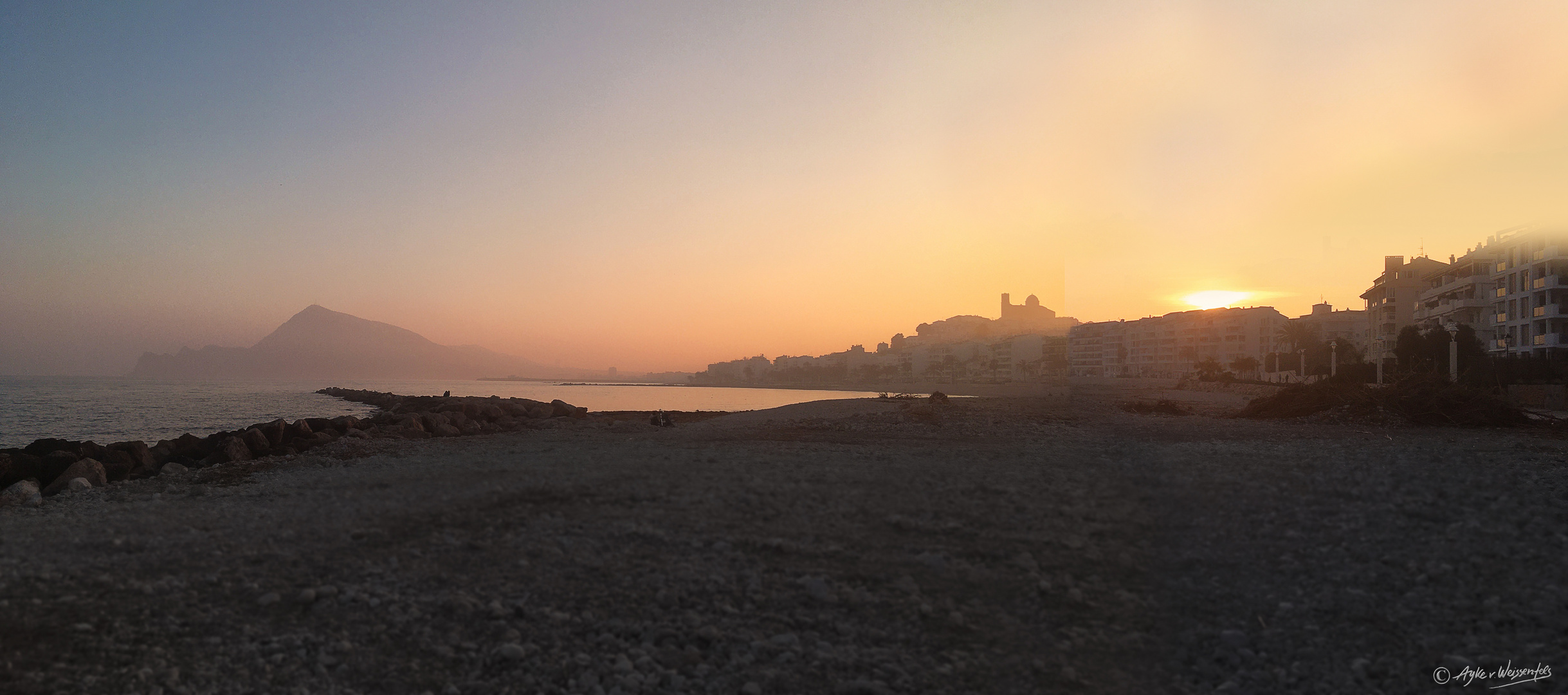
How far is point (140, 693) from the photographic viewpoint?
16.4 feet

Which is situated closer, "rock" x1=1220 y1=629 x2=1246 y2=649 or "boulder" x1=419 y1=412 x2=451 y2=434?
"rock" x1=1220 y1=629 x2=1246 y2=649

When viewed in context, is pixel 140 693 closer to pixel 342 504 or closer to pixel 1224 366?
pixel 342 504

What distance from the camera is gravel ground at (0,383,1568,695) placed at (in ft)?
17.4

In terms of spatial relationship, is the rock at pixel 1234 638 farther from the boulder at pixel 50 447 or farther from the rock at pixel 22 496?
the boulder at pixel 50 447

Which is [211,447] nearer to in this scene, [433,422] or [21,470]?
[21,470]

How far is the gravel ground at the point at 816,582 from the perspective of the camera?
531cm

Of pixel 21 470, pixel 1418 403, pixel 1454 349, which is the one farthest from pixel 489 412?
pixel 1454 349

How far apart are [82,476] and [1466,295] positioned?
88.8 metres

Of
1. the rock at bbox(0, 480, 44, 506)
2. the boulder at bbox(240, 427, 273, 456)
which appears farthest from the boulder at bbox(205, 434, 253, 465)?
the rock at bbox(0, 480, 44, 506)

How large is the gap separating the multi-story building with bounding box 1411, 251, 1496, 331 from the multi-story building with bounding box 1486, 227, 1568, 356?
0.49m

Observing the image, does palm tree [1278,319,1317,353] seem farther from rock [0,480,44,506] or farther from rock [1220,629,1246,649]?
rock [0,480,44,506]

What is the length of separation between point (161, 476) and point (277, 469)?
8.91 feet

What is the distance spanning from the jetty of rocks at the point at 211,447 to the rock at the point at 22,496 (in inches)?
0.6

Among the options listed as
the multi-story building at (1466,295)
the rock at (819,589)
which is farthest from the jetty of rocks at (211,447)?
the multi-story building at (1466,295)
